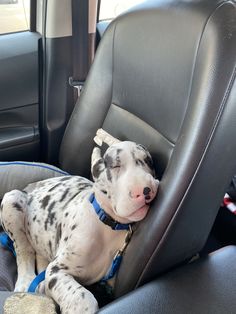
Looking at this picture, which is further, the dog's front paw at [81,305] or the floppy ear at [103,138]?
the floppy ear at [103,138]

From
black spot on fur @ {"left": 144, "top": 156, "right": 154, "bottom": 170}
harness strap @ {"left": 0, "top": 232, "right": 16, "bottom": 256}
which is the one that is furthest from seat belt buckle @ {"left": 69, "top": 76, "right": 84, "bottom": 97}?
black spot on fur @ {"left": 144, "top": 156, "right": 154, "bottom": 170}

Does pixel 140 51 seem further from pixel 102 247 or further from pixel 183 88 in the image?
pixel 102 247

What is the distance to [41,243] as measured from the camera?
5.47 ft

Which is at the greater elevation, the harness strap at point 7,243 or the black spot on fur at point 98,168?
the black spot on fur at point 98,168

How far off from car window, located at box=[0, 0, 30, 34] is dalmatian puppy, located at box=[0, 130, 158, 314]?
98 centimetres

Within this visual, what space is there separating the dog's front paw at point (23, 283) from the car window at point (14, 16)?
1.37m

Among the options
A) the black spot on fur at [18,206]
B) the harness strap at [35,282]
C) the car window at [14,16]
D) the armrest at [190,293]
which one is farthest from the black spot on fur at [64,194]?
the car window at [14,16]

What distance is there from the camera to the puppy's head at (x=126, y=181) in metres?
1.19

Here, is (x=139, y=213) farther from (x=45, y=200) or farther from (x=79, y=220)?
(x=45, y=200)

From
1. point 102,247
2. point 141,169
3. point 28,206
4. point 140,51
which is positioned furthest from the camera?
point 28,206

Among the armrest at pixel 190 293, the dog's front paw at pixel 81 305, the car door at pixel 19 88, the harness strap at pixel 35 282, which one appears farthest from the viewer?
the car door at pixel 19 88

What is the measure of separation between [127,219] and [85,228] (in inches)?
6.3

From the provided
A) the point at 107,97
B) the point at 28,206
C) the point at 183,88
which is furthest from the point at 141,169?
the point at 28,206

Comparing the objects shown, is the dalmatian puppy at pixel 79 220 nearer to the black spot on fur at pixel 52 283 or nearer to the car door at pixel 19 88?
the black spot on fur at pixel 52 283
